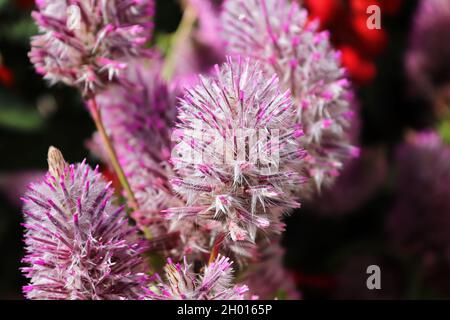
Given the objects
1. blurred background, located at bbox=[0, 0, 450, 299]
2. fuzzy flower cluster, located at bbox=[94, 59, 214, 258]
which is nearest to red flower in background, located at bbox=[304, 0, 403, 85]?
blurred background, located at bbox=[0, 0, 450, 299]

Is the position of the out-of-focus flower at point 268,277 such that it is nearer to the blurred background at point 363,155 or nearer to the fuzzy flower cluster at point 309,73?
the fuzzy flower cluster at point 309,73

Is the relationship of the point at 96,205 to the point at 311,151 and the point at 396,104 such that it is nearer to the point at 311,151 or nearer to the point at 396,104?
the point at 311,151

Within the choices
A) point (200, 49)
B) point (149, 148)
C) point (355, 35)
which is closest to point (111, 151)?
point (149, 148)

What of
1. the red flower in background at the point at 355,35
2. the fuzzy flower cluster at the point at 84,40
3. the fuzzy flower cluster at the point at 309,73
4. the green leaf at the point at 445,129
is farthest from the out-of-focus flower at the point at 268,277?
the green leaf at the point at 445,129

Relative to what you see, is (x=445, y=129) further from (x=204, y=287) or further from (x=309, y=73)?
(x=204, y=287)

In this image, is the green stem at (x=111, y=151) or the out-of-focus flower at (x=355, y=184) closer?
the green stem at (x=111, y=151)

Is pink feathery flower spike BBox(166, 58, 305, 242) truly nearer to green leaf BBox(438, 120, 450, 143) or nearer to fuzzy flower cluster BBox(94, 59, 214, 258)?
fuzzy flower cluster BBox(94, 59, 214, 258)
